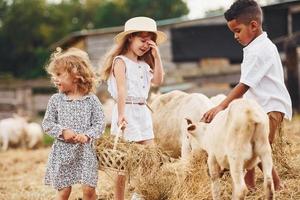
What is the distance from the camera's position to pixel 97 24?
49.4 meters

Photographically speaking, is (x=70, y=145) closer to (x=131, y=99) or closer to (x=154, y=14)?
(x=131, y=99)

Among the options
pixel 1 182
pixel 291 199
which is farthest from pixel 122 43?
pixel 1 182

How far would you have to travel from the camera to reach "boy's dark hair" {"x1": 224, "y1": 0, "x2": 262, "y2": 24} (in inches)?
183

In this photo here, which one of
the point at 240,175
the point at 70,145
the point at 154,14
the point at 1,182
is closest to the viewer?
the point at 240,175

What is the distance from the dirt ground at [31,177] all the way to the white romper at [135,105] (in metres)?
0.42

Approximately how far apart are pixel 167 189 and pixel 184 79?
1278 centimetres

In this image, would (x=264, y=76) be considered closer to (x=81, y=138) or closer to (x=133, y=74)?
(x=133, y=74)

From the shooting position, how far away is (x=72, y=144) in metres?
4.63

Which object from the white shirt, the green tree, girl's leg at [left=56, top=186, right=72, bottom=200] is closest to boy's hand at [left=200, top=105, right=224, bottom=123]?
the white shirt

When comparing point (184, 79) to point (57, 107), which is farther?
point (184, 79)

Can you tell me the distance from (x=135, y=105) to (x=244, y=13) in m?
1.28

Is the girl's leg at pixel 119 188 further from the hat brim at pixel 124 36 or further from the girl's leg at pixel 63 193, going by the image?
the hat brim at pixel 124 36

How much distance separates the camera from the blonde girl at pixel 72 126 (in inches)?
181

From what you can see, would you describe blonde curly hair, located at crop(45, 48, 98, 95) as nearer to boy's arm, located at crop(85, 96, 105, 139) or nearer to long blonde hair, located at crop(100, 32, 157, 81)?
boy's arm, located at crop(85, 96, 105, 139)
